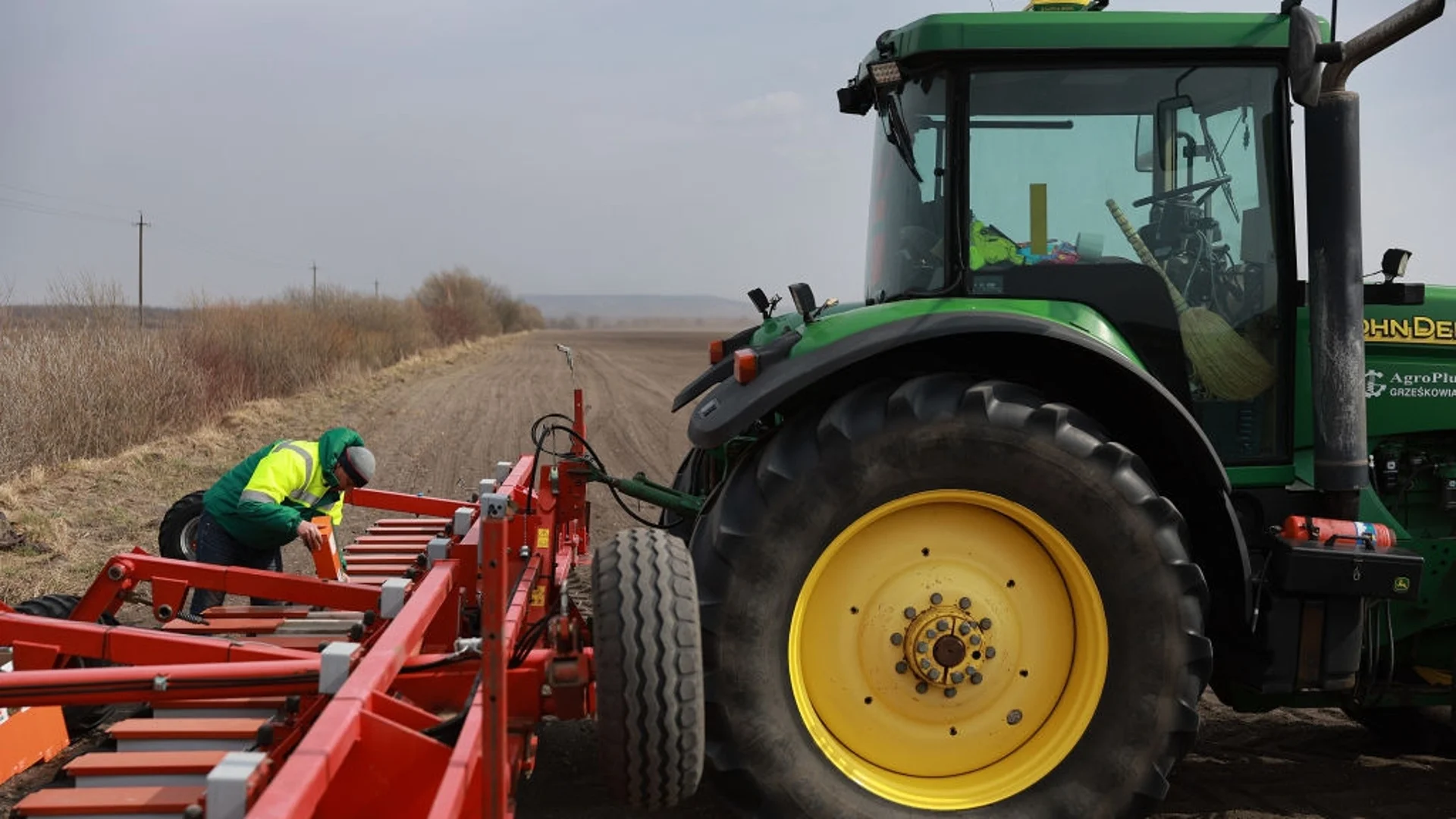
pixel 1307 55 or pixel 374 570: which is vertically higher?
pixel 1307 55

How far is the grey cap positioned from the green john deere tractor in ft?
8.67

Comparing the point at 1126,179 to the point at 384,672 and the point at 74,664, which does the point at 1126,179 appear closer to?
the point at 384,672

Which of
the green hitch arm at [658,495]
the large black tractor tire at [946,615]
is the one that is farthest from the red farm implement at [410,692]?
the green hitch arm at [658,495]

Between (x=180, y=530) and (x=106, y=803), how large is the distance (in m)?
3.20

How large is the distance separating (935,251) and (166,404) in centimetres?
1130

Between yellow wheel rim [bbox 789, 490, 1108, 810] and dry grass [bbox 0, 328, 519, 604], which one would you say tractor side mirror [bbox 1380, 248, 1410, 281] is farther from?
dry grass [bbox 0, 328, 519, 604]

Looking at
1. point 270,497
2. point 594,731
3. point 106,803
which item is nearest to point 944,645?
point 594,731

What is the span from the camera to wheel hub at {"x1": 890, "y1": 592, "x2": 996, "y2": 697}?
2.88 metres

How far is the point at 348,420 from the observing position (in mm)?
14531

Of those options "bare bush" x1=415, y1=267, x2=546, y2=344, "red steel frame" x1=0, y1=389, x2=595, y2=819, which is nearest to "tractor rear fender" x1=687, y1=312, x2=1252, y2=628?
"red steel frame" x1=0, y1=389, x2=595, y2=819

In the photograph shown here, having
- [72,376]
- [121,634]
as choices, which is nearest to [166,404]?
[72,376]

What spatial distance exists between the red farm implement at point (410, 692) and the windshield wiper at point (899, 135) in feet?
4.66

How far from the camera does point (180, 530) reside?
5.58 m

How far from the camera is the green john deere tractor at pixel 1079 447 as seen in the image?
276 cm
